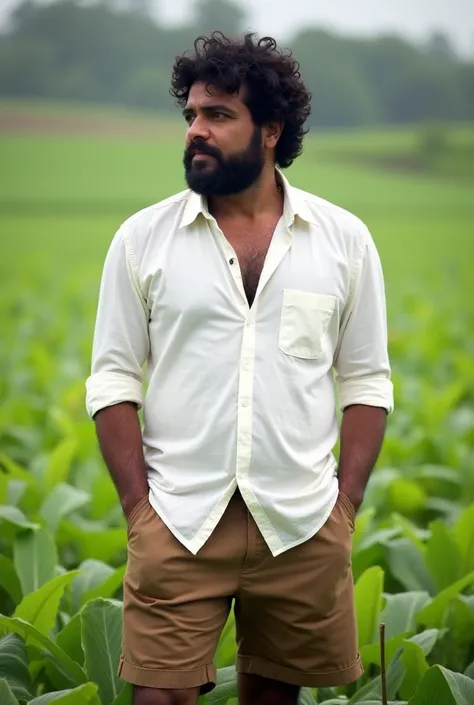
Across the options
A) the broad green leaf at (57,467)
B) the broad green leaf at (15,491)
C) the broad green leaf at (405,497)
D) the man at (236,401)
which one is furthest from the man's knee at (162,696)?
the broad green leaf at (405,497)

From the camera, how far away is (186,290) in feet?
8.40

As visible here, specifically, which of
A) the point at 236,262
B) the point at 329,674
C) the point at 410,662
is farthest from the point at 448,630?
the point at 236,262

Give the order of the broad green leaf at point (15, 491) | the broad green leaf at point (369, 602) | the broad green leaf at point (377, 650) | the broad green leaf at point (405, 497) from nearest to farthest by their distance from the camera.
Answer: the broad green leaf at point (377, 650), the broad green leaf at point (369, 602), the broad green leaf at point (15, 491), the broad green leaf at point (405, 497)

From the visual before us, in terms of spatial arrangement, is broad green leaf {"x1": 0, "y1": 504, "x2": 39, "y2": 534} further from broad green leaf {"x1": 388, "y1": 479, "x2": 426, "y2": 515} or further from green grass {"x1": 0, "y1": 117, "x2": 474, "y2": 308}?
green grass {"x1": 0, "y1": 117, "x2": 474, "y2": 308}

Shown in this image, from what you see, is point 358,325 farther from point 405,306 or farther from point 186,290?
point 405,306

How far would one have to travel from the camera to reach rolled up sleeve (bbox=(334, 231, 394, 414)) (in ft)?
8.88

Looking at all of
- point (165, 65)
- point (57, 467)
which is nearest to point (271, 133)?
point (57, 467)

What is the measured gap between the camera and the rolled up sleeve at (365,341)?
271 cm

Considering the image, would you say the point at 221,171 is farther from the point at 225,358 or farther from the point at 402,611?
the point at 402,611

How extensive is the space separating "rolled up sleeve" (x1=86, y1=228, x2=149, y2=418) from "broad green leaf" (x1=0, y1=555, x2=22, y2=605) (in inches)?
47.9

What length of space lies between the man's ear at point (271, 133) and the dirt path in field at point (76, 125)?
2659 cm

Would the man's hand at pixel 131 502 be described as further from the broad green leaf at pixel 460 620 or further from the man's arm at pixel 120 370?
the broad green leaf at pixel 460 620

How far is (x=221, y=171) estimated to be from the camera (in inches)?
103

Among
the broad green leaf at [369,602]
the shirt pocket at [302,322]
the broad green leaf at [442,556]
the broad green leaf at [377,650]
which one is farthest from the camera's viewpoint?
the broad green leaf at [442,556]
